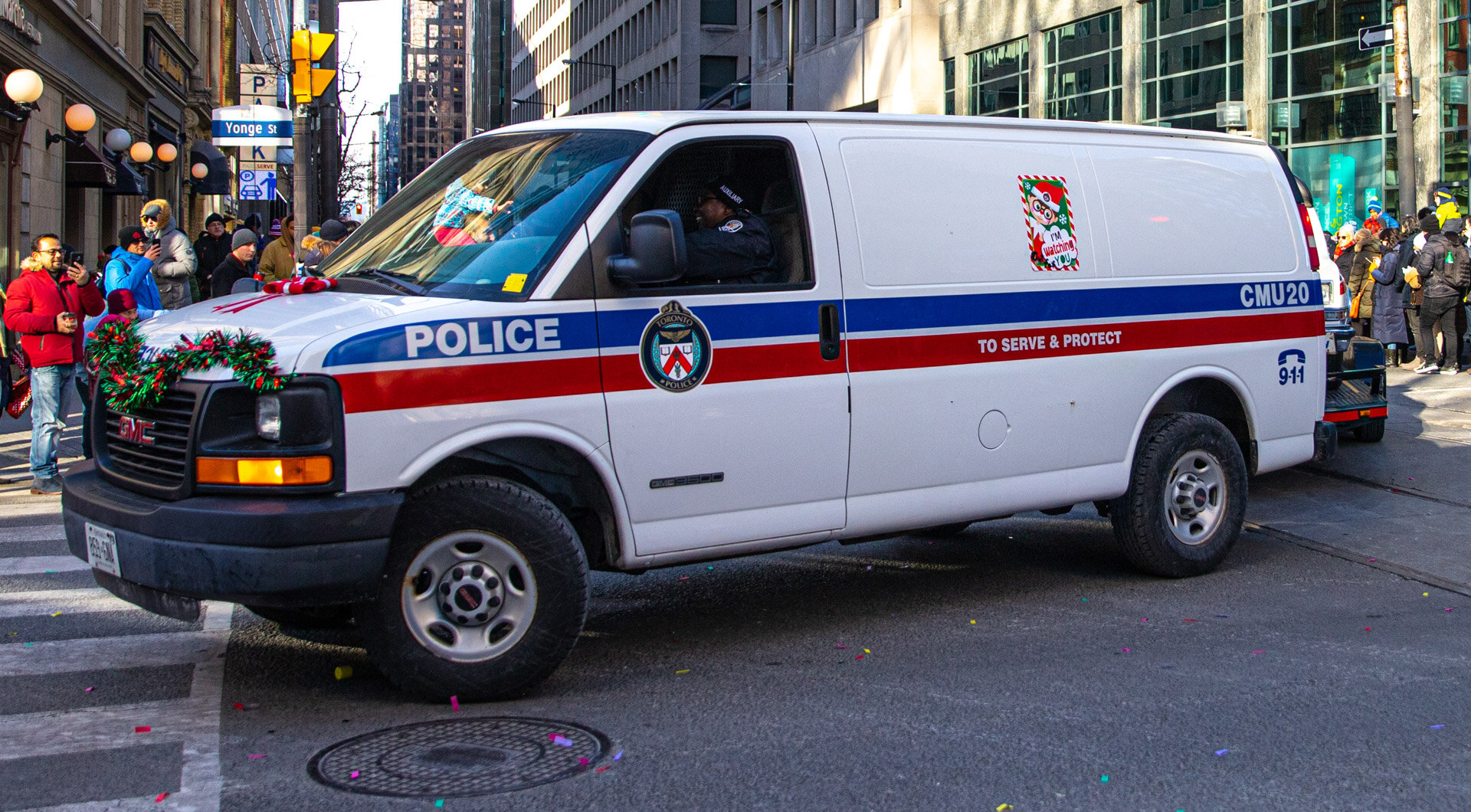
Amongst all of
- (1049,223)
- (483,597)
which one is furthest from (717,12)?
(483,597)

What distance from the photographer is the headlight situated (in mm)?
4695

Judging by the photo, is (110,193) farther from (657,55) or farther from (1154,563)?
(657,55)

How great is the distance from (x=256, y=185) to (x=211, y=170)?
8.80 meters

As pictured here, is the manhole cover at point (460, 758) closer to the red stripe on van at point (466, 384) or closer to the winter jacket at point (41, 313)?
the red stripe on van at point (466, 384)

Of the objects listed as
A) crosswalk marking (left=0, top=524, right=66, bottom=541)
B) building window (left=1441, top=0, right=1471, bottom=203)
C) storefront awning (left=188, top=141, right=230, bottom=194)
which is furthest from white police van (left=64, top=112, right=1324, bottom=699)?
storefront awning (left=188, top=141, right=230, bottom=194)

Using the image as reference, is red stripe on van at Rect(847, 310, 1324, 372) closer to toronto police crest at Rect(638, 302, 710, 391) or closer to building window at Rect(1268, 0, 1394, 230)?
toronto police crest at Rect(638, 302, 710, 391)

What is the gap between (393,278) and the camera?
17.9 ft

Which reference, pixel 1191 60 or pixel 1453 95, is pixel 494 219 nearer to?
pixel 1453 95

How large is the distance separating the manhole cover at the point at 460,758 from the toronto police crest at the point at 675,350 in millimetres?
1314

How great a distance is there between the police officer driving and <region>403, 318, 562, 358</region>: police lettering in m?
0.66

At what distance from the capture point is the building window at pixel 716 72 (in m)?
75.2

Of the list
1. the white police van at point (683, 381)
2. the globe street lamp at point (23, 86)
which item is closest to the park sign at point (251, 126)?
the globe street lamp at point (23, 86)

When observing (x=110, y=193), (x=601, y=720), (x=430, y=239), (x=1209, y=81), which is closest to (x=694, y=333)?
(x=430, y=239)

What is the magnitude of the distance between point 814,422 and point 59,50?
19.9 m
